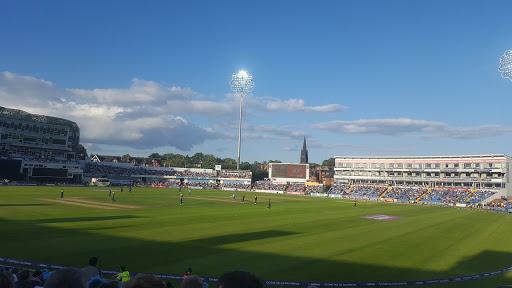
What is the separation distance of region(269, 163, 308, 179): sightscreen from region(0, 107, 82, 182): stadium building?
55.8 m

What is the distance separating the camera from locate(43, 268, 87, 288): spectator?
291 centimetres

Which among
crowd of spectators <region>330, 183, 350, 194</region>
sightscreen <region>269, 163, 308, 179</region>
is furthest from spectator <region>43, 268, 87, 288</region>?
sightscreen <region>269, 163, 308, 179</region>

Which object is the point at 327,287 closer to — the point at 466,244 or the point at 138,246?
the point at 138,246

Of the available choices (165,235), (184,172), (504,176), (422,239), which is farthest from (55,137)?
(504,176)

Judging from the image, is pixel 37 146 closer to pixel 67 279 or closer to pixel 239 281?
pixel 67 279

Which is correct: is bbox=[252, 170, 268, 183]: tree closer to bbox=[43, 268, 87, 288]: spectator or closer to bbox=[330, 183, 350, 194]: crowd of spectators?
bbox=[330, 183, 350, 194]: crowd of spectators

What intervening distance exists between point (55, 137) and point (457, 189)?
101903 millimetres

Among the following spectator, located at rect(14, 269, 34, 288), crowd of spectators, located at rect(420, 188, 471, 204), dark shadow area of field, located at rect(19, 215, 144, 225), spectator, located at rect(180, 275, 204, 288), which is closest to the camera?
spectator, located at rect(180, 275, 204, 288)

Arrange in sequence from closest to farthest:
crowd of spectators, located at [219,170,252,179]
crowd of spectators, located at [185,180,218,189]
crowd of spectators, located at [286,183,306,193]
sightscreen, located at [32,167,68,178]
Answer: sightscreen, located at [32,167,68,178]
crowd of spectators, located at [286,183,306,193]
crowd of spectators, located at [185,180,218,189]
crowd of spectators, located at [219,170,252,179]

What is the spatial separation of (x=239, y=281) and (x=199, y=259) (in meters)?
14.2

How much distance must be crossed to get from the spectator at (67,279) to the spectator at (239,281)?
1.20 metres

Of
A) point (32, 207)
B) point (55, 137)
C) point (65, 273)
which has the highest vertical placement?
point (55, 137)

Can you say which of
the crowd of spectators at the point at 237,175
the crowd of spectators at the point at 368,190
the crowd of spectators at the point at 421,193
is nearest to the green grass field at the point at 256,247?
the crowd of spectators at the point at 421,193

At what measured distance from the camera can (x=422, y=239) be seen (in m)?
25.0
